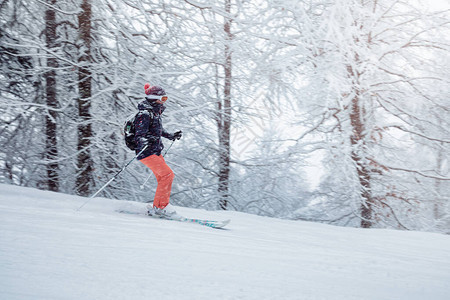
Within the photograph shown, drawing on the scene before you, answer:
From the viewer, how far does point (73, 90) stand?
702 cm

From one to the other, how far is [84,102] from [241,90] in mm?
4199

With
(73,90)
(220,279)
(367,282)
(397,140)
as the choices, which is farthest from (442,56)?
(73,90)

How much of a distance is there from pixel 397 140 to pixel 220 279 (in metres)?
7.84

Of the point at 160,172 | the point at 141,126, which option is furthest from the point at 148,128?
the point at 160,172

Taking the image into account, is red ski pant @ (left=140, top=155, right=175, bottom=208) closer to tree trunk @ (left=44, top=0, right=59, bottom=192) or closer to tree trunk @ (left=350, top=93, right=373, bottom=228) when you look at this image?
tree trunk @ (left=44, top=0, right=59, bottom=192)

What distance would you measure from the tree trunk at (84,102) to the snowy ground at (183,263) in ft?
9.02

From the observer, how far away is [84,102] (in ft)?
20.6

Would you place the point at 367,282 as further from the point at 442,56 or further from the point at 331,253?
the point at 442,56

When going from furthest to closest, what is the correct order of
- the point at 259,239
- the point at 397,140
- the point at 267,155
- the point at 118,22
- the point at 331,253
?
the point at 267,155 → the point at 397,140 → the point at 118,22 → the point at 259,239 → the point at 331,253

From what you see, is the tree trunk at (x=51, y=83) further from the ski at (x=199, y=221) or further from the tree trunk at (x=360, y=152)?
the tree trunk at (x=360, y=152)

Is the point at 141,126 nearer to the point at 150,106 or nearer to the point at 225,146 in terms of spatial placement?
the point at 150,106

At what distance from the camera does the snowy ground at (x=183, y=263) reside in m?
1.78

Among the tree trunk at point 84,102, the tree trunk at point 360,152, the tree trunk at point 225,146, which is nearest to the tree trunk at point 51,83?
the tree trunk at point 84,102

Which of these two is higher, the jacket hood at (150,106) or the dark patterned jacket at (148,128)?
the jacket hood at (150,106)
